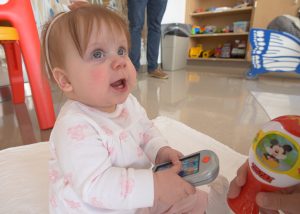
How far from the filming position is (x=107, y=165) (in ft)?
0.99

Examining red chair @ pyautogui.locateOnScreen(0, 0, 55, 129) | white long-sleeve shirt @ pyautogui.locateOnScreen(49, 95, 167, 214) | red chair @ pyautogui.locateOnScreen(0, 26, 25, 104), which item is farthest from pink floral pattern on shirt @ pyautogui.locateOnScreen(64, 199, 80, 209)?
red chair @ pyautogui.locateOnScreen(0, 26, 25, 104)

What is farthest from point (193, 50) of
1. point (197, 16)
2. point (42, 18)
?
point (42, 18)

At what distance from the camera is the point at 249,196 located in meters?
0.30

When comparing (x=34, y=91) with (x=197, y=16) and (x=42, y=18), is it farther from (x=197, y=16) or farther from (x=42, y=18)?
(x=197, y=16)

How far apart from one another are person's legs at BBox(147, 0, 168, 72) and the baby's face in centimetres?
155

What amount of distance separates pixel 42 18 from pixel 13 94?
0.47 metres

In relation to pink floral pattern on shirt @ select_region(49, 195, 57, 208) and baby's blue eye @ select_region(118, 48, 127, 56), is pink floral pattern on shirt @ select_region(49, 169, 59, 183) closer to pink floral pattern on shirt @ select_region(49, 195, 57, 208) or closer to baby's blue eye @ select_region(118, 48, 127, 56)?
pink floral pattern on shirt @ select_region(49, 195, 57, 208)

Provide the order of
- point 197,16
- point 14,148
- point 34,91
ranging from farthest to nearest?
point 197,16 < point 34,91 < point 14,148

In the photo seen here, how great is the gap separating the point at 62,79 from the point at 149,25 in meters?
1.65

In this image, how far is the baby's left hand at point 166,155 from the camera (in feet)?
1.26

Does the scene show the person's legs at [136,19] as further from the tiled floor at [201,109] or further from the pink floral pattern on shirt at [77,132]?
the pink floral pattern on shirt at [77,132]

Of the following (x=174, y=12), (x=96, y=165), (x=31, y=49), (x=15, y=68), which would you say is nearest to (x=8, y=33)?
(x=31, y=49)

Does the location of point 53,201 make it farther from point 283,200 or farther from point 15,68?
point 15,68

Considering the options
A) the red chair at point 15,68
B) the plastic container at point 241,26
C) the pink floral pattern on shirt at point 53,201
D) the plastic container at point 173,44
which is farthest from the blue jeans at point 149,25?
the pink floral pattern on shirt at point 53,201
